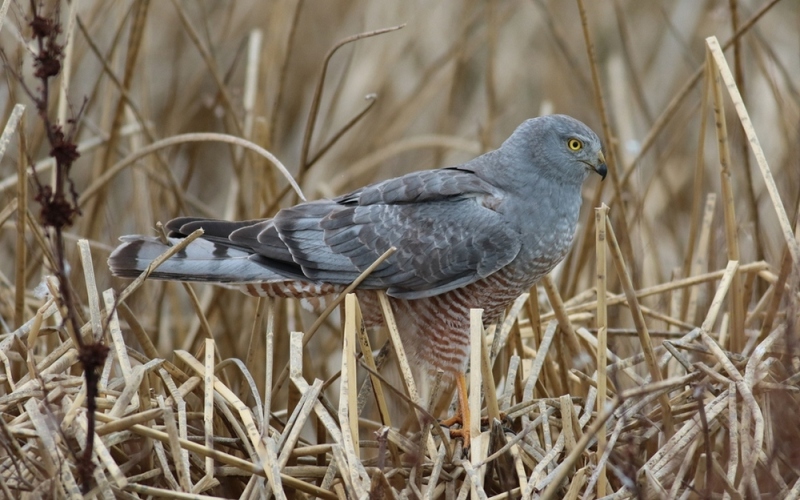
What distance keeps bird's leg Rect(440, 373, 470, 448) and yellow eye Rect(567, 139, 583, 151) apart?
1131mm

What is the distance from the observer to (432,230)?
3686 millimetres

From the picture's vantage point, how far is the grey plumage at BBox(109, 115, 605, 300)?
11.7ft

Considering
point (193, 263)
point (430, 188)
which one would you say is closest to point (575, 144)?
point (430, 188)

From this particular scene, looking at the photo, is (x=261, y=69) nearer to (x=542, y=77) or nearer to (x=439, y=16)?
(x=439, y=16)

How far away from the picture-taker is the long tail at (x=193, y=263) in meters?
3.42

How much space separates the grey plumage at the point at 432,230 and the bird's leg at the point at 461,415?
42 cm

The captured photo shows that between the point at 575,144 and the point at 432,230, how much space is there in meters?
0.75

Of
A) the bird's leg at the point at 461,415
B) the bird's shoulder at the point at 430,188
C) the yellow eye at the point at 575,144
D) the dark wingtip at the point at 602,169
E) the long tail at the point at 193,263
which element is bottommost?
the bird's leg at the point at 461,415

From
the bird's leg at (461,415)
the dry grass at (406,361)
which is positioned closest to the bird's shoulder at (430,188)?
the dry grass at (406,361)

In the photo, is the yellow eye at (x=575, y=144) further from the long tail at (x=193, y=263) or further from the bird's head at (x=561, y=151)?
the long tail at (x=193, y=263)

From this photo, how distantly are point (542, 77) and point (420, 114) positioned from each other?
129 cm

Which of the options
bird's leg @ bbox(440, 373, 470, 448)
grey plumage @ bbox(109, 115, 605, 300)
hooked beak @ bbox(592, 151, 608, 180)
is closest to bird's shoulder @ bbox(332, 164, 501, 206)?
grey plumage @ bbox(109, 115, 605, 300)

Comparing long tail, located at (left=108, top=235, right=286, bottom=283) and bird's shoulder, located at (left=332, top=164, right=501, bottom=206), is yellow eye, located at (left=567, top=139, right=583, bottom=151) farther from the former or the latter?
long tail, located at (left=108, top=235, right=286, bottom=283)

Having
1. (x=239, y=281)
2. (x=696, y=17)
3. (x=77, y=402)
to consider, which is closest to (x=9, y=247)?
(x=239, y=281)
